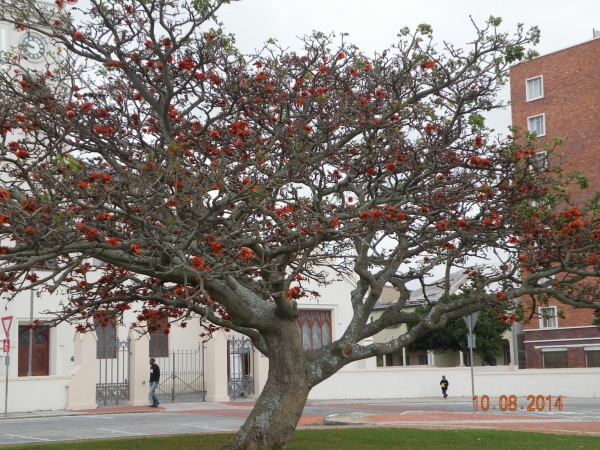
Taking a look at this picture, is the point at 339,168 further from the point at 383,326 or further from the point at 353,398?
the point at 353,398

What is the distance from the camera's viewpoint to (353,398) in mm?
31234

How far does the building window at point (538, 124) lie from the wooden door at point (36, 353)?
30477 mm

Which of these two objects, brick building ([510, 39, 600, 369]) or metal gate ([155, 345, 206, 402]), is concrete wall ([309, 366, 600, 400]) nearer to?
metal gate ([155, 345, 206, 402])

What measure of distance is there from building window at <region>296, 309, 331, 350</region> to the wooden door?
1077 centimetres

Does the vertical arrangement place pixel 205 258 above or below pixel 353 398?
above

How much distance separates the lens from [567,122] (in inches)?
1825

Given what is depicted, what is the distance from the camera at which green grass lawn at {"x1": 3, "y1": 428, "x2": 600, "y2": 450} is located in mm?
13148

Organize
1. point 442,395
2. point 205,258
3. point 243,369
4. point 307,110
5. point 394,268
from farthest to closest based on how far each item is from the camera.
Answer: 1. point 442,395
2. point 243,369
3. point 394,268
4. point 307,110
5. point 205,258

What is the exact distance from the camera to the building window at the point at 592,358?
145 feet

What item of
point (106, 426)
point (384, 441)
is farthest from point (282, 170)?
point (106, 426)

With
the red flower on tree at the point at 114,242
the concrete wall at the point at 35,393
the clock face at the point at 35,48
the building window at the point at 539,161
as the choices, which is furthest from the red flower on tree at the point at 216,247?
the clock face at the point at 35,48

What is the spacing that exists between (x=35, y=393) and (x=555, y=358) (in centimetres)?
3224

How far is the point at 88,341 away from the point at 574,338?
99.2ft

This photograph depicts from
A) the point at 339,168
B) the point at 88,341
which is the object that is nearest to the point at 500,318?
the point at 339,168
